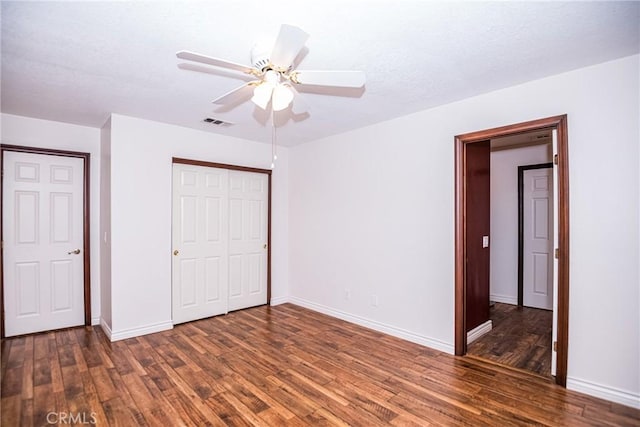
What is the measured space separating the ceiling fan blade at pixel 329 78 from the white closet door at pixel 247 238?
9.55 feet

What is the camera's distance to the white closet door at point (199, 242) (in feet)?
13.5

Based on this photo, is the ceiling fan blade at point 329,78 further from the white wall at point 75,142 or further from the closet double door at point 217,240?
the white wall at point 75,142

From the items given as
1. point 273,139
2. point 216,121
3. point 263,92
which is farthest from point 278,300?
point 263,92

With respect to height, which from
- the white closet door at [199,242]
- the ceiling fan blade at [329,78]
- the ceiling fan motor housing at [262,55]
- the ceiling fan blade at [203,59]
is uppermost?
the ceiling fan motor housing at [262,55]

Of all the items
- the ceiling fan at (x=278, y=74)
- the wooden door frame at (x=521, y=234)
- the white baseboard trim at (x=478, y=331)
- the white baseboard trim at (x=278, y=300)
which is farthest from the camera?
the white baseboard trim at (x=278, y=300)

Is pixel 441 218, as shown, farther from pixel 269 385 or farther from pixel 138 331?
pixel 138 331

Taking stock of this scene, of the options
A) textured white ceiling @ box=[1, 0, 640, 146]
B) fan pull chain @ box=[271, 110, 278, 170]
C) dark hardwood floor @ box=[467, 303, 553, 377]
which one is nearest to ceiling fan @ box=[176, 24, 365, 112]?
textured white ceiling @ box=[1, 0, 640, 146]

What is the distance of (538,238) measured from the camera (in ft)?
15.8

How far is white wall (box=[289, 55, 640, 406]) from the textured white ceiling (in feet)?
0.88

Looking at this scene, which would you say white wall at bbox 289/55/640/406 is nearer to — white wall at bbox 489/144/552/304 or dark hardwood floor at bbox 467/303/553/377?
dark hardwood floor at bbox 467/303/553/377

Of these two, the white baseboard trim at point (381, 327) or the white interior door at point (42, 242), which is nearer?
the white baseboard trim at point (381, 327)

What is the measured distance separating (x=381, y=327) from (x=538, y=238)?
2899mm

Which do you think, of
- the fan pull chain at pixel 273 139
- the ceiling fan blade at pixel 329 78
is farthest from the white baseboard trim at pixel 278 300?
the ceiling fan blade at pixel 329 78

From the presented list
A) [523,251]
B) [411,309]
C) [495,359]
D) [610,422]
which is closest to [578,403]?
[610,422]
